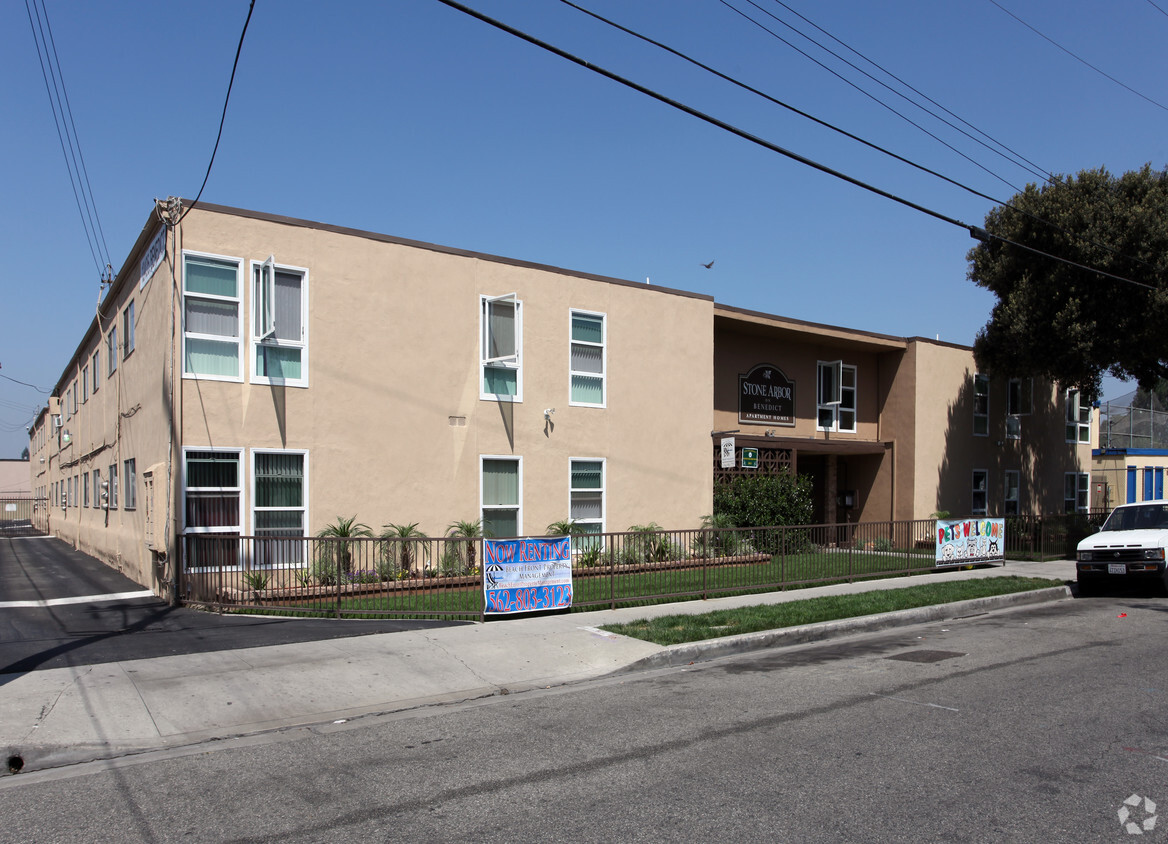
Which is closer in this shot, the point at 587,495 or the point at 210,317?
the point at 210,317

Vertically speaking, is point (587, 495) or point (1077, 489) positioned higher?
point (587, 495)

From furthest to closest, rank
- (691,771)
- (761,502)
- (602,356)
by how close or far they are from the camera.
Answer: (761,502), (602,356), (691,771)

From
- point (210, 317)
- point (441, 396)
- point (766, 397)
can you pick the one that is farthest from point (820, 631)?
point (766, 397)

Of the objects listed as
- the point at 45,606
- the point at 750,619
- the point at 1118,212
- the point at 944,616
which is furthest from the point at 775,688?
the point at 1118,212

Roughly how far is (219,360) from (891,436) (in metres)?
19.2

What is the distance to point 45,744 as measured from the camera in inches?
265

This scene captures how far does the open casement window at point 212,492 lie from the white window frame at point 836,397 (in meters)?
16.3

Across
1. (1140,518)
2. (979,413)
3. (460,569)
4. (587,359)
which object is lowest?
(460,569)

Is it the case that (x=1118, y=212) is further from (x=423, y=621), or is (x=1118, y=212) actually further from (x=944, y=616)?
(x=423, y=621)

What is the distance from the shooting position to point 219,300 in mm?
14289

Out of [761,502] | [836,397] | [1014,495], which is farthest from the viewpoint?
[1014,495]

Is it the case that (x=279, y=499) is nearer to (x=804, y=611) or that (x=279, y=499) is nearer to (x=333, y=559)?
(x=333, y=559)

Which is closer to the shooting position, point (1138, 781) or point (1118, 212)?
point (1138, 781)

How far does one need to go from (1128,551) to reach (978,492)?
12.0 m
